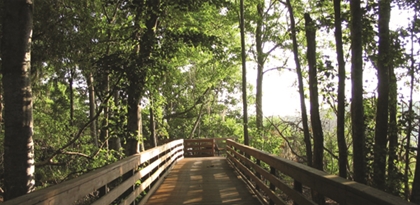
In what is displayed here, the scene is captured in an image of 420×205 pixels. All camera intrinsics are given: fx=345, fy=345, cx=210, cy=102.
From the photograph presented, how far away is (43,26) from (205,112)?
26486mm

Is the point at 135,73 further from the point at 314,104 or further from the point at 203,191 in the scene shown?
the point at 314,104

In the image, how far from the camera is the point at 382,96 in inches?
350

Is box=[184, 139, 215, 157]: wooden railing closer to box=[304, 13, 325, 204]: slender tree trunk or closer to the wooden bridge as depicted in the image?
the wooden bridge

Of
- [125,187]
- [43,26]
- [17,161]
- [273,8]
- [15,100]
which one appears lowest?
[125,187]

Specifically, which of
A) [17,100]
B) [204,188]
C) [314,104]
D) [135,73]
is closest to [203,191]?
[204,188]

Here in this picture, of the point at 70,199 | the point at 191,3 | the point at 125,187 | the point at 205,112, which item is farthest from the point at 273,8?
the point at 70,199

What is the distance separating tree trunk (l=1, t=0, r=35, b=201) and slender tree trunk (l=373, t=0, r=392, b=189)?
740 centimetres

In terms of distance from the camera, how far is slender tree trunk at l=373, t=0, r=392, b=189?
27.3 feet

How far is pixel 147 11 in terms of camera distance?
612 centimetres

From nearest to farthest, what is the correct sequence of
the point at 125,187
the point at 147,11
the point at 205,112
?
the point at 125,187, the point at 147,11, the point at 205,112

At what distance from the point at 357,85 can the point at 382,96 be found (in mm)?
2044

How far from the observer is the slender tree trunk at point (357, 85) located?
729cm

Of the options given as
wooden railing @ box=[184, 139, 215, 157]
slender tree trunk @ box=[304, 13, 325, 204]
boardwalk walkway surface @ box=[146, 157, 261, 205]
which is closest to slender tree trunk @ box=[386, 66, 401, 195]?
slender tree trunk @ box=[304, 13, 325, 204]

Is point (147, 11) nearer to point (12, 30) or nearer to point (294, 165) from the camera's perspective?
point (12, 30)
